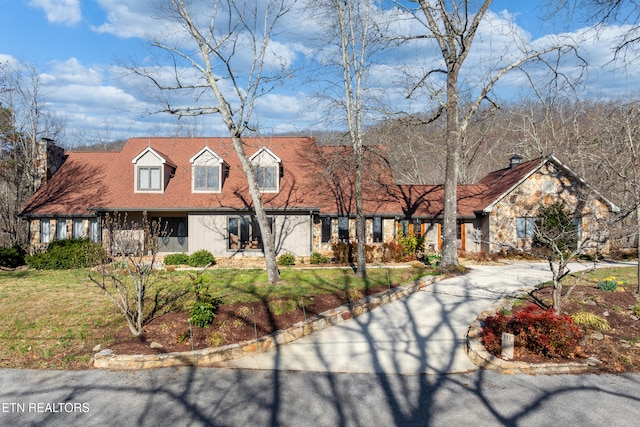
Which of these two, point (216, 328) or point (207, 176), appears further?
point (207, 176)

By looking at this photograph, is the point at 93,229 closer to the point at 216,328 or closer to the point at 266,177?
the point at 266,177

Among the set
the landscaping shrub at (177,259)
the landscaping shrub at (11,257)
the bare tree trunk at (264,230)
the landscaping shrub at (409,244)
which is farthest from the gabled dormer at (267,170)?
the landscaping shrub at (11,257)

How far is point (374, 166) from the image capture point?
23.3 m

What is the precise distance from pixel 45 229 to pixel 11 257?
12.0 feet

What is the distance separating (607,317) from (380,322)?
16.8 feet

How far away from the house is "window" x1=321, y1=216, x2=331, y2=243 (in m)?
0.07

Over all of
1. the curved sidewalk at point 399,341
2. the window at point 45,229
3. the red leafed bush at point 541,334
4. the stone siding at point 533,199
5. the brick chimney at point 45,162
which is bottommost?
the curved sidewalk at point 399,341

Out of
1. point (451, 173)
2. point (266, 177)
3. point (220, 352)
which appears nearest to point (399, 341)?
point (220, 352)

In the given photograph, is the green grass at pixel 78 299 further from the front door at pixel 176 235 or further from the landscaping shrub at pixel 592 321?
the front door at pixel 176 235

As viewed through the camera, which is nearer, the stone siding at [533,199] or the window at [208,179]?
the window at [208,179]

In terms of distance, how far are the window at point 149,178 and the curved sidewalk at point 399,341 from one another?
15382 mm

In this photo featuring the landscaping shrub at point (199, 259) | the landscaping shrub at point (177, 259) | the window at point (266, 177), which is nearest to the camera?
the landscaping shrub at point (199, 259)

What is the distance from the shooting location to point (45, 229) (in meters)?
20.7

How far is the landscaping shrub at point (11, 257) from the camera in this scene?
17.0 metres
